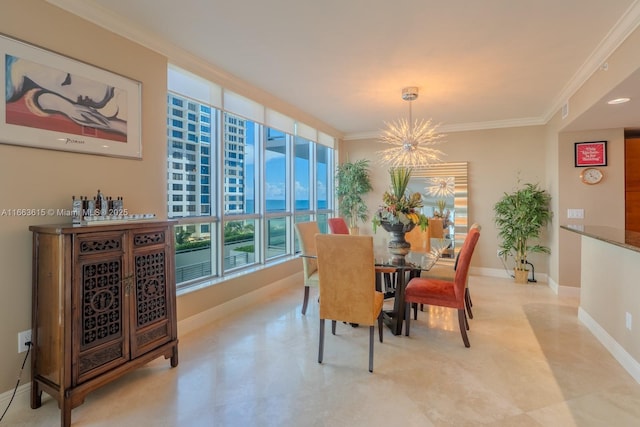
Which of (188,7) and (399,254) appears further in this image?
(399,254)

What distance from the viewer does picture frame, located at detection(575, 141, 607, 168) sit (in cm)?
412

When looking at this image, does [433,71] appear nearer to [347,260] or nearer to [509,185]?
[347,260]

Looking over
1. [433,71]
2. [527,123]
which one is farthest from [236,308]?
[527,123]

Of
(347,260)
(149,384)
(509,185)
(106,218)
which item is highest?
(509,185)

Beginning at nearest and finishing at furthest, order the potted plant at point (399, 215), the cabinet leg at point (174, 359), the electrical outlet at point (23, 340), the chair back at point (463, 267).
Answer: the electrical outlet at point (23, 340), the cabinet leg at point (174, 359), the chair back at point (463, 267), the potted plant at point (399, 215)

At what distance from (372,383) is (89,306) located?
6.34 feet

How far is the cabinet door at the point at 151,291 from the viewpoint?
7.26ft

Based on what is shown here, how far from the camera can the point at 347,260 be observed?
246 cm

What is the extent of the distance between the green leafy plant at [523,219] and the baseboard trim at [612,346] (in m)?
1.62

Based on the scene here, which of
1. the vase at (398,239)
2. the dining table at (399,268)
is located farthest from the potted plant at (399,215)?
the dining table at (399,268)

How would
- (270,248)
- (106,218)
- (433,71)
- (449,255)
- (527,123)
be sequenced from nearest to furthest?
(106,218)
(433,71)
(270,248)
(527,123)
(449,255)

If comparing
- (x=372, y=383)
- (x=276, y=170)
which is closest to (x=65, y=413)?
(x=372, y=383)

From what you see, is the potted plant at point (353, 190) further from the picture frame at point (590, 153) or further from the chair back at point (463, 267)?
the chair back at point (463, 267)

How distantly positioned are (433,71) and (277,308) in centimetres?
319
